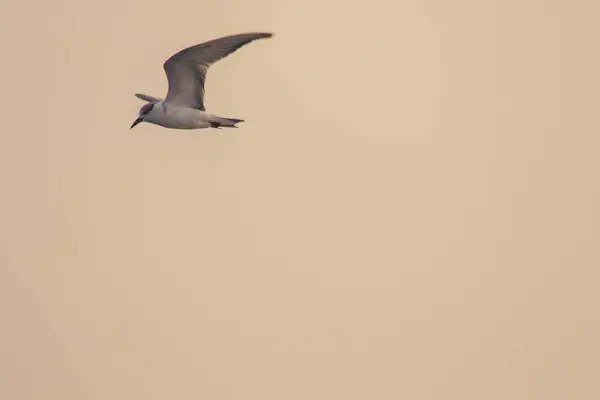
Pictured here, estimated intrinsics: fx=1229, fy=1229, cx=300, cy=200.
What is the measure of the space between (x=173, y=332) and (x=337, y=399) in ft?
55.6

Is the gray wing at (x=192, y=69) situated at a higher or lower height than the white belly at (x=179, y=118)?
higher

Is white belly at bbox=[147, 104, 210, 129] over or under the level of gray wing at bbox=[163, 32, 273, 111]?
under

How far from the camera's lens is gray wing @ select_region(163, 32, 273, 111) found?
82.6 feet

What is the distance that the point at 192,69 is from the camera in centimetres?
2627

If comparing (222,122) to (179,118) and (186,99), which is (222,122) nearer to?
(179,118)

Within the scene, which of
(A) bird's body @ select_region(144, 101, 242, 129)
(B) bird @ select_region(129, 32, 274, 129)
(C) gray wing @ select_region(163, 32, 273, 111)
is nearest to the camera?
(C) gray wing @ select_region(163, 32, 273, 111)

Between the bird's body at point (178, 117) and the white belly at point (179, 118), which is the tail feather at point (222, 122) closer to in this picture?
the bird's body at point (178, 117)

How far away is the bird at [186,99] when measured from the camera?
2584 centimetres

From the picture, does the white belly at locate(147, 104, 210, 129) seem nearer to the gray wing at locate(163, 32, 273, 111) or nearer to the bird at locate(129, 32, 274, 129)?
the bird at locate(129, 32, 274, 129)

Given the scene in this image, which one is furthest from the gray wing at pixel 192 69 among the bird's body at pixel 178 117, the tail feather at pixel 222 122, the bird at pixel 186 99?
the tail feather at pixel 222 122

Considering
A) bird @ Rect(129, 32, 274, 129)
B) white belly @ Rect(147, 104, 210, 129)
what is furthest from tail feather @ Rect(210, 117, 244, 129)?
white belly @ Rect(147, 104, 210, 129)

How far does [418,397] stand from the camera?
101m

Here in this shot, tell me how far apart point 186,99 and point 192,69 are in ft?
2.63

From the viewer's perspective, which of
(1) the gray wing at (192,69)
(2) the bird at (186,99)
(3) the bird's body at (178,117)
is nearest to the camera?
(1) the gray wing at (192,69)
